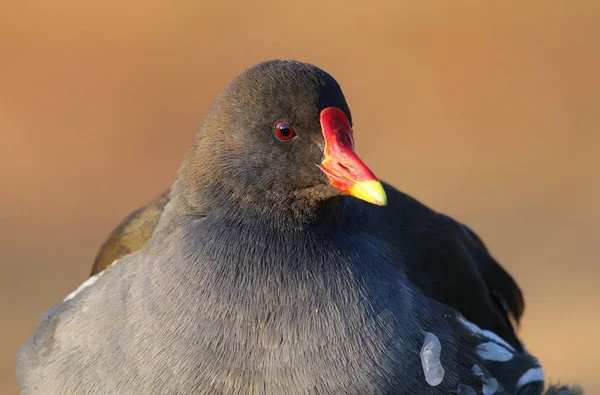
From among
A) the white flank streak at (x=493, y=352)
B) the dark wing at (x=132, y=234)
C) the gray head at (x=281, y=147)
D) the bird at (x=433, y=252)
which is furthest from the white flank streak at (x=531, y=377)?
the dark wing at (x=132, y=234)

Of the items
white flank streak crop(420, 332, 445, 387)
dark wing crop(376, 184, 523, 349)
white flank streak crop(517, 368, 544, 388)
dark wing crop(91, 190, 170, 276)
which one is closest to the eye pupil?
dark wing crop(376, 184, 523, 349)

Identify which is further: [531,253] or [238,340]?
[531,253]

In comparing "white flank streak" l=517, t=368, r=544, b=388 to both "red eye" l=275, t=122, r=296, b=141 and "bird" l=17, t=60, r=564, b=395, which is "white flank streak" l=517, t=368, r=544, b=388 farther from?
"red eye" l=275, t=122, r=296, b=141

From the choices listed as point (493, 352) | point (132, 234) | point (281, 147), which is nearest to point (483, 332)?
point (493, 352)

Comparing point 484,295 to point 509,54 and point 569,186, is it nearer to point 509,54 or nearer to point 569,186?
point 569,186

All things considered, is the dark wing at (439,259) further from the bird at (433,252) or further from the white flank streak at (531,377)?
the white flank streak at (531,377)

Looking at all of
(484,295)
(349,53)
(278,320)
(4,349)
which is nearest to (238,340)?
(278,320)

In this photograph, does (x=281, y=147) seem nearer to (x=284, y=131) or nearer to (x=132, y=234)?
(x=284, y=131)
